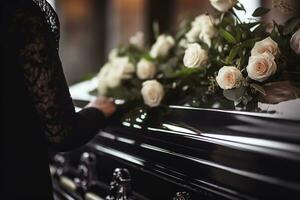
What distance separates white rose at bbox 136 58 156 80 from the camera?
1612mm

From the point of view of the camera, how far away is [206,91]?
51.6 inches

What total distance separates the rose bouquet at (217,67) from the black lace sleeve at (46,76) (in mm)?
285

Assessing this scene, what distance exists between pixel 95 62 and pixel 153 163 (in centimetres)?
428

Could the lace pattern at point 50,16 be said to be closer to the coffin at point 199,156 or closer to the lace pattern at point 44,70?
the lace pattern at point 44,70

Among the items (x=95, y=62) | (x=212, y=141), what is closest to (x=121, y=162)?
(x=212, y=141)

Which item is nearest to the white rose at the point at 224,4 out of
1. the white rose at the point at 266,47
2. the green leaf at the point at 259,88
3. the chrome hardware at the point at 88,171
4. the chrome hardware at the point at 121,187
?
the white rose at the point at 266,47

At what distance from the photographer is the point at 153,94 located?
1.41 meters

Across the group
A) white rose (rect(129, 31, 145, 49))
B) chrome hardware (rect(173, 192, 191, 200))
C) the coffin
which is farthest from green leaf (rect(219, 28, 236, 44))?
white rose (rect(129, 31, 145, 49))

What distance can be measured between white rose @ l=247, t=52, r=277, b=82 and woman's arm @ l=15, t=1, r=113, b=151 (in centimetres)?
51

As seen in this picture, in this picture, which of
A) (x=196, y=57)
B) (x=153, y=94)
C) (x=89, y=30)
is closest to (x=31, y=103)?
(x=153, y=94)

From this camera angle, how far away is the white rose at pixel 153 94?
4.58ft

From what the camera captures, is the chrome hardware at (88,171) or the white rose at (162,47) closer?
the chrome hardware at (88,171)

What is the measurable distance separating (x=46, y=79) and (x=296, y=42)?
66 centimetres

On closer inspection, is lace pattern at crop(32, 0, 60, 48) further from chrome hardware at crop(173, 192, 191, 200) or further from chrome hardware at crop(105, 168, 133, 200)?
chrome hardware at crop(173, 192, 191, 200)
